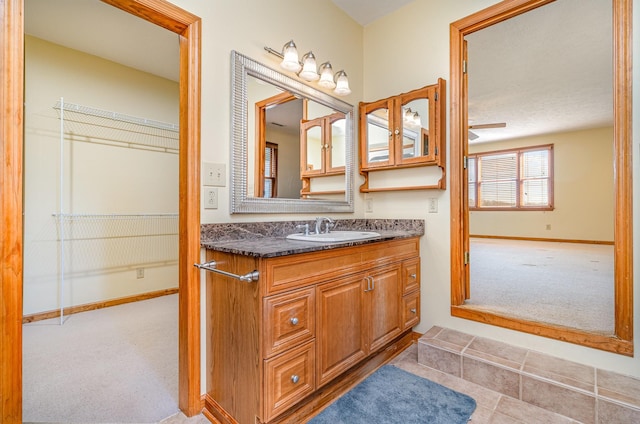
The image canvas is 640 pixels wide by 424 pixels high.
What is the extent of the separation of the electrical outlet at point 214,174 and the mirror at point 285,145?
6 cm

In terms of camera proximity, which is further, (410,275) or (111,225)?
(111,225)

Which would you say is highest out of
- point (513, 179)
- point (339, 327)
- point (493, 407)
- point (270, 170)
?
point (513, 179)

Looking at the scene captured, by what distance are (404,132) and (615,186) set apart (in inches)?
51.4

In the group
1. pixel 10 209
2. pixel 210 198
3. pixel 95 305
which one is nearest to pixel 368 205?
pixel 210 198

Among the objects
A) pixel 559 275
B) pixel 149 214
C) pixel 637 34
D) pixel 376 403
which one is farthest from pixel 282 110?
pixel 559 275

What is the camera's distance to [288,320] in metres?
1.32

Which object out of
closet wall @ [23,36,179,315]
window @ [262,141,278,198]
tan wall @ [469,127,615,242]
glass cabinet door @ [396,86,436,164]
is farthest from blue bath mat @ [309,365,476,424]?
tan wall @ [469,127,615,242]

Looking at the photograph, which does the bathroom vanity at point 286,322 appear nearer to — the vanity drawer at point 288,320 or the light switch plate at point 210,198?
the vanity drawer at point 288,320

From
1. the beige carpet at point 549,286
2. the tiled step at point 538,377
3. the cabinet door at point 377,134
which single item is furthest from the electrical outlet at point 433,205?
the tiled step at point 538,377

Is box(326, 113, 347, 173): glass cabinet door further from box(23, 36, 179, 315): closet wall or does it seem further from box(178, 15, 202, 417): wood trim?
box(23, 36, 179, 315): closet wall

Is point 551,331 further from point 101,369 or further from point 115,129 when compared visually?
point 115,129

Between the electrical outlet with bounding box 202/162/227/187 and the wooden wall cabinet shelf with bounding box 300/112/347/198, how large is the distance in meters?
0.70

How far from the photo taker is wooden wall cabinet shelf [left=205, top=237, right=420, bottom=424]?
1.25 metres

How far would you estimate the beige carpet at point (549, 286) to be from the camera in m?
2.08
